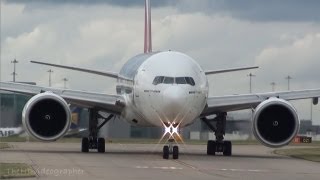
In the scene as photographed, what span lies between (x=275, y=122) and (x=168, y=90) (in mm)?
5459

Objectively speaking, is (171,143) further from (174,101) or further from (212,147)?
(212,147)

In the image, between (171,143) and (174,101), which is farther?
(171,143)

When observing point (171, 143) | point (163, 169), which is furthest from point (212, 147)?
point (163, 169)

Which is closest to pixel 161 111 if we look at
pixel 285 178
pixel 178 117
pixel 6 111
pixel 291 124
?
pixel 178 117

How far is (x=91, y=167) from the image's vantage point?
79.5 feet

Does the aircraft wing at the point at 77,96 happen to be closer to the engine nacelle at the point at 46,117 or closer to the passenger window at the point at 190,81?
the engine nacelle at the point at 46,117

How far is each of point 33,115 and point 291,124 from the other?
31.1 ft

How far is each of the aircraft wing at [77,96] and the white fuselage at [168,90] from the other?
4.31 feet

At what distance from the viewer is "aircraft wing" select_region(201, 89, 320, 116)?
1320 inches

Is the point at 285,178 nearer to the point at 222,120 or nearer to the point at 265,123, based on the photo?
the point at 265,123

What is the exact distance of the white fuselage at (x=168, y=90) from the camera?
96.0 feet

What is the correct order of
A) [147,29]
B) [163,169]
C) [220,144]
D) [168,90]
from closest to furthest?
[163,169], [168,90], [220,144], [147,29]

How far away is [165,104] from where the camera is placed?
29.2 m

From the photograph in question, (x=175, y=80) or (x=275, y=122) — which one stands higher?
(x=175, y=80)
